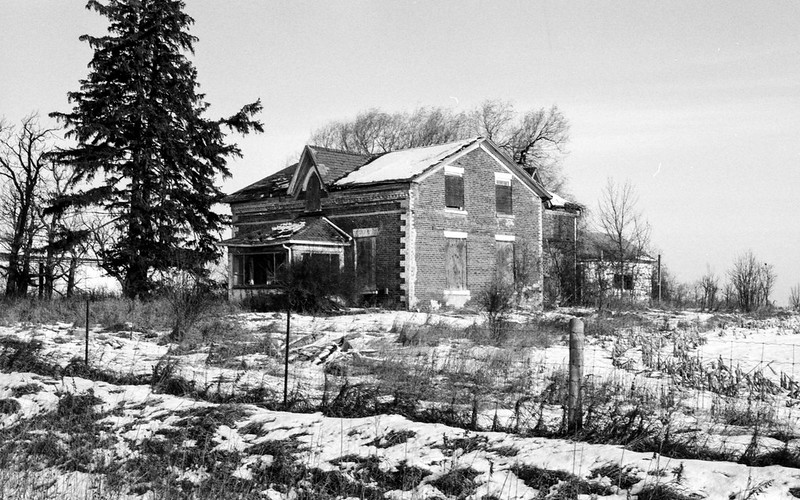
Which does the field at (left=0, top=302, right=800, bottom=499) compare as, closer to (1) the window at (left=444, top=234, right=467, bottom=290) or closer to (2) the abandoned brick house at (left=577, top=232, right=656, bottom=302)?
(1) the window at (left=444, top=234, right=467, bottom=290)

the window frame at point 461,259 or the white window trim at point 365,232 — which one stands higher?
the white window trim at point 365,232

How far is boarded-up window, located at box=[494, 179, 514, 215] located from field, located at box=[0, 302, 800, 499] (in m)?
16.8

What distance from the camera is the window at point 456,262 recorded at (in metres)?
30.7

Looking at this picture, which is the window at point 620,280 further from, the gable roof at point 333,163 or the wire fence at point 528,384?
the wire fence at point 528,384

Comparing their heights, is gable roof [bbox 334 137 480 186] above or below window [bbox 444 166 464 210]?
above

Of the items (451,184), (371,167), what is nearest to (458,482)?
(451,184)

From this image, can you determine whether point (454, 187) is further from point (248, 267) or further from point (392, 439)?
point (392, 439)

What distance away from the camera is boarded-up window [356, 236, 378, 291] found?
1192 inches

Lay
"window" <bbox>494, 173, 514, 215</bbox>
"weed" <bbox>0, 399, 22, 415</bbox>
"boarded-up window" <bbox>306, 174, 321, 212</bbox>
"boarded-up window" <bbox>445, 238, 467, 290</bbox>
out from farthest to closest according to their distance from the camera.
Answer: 1. "boarded-up window" <bbox>306, 174, 321, 212</bbox>
2. "window" <bbox>494, 173, 514, 215</bbox>
3. "boarded-up window" <bbox>445, 238, 467, 290</bbox>
4. "weed" <bbox>0, 399, 22, 415</bbox>

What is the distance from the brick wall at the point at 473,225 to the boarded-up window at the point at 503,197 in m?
0.23

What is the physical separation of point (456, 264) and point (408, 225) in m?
2.76

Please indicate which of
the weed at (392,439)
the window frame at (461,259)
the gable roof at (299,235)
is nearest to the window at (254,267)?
the gable roof at (299,235)

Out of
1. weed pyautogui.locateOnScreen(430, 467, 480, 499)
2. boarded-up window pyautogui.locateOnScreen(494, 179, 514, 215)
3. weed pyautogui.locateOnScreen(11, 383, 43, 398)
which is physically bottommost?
weed pyautogui.locateOnScreen(430, 467, 480, 499)

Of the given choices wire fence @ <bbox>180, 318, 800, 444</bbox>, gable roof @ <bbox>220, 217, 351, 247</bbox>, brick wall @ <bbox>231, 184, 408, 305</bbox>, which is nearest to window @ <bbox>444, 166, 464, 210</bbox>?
brick wall @ <bbox>231, 184, 408, 305</bbox>
